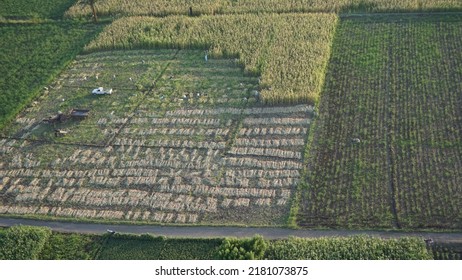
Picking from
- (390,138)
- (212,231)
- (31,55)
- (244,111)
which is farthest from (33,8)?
(390,138)

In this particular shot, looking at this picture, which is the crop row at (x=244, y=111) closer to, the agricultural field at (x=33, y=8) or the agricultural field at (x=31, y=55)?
the agricultural field at (x=31, y=55)

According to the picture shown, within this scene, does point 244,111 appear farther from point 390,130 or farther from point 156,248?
→ point 156,248

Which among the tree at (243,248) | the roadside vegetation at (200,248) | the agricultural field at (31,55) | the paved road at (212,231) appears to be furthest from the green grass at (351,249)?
the agricultural field at (31,55)

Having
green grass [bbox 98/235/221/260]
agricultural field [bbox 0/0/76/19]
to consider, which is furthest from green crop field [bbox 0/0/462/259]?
agricultural field [bbox 0/0/76/19]

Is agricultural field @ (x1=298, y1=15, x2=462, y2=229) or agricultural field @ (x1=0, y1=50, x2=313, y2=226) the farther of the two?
agricultural field @ (x1=0, y1=50, x2=313, y2=226)

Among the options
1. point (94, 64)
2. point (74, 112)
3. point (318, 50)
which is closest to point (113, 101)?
point (74, 112)

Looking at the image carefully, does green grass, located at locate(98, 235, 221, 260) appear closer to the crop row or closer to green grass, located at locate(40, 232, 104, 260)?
green grass, located at locate(40, 232, 104, 260)

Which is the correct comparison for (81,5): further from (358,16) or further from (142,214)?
(142,214)
